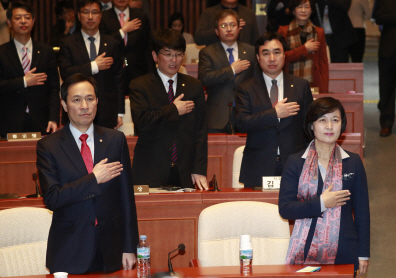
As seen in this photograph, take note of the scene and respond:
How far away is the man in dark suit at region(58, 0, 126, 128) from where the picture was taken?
4.61 metres

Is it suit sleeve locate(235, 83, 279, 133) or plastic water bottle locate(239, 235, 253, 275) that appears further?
suit sleeve locate(235, 83, 279, 133)

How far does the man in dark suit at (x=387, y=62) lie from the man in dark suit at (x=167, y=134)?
10.6 ft

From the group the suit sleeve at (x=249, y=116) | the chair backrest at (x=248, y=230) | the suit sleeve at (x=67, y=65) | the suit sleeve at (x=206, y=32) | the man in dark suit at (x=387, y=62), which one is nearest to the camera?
the chair backrest at (x=248, y=230)

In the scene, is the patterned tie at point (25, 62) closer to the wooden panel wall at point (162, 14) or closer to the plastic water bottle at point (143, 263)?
the plastic water bottle at point (143, 263)

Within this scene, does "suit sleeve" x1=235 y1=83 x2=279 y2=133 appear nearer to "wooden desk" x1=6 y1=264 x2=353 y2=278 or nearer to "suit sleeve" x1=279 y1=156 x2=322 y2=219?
"suit sleeve" x1=279 y1=156 x2=322 y2=219

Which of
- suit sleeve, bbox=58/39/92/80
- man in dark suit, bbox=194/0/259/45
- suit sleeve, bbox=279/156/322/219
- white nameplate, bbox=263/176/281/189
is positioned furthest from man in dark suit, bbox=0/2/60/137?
suit sleeve, bbox=279/156/322/219

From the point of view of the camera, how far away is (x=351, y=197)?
2.65m

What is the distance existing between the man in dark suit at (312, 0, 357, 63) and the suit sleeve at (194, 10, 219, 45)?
5.11 ft

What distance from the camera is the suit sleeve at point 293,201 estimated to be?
2533mm

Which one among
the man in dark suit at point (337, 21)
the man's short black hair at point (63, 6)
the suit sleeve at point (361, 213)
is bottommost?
the suit sleeve at point (361, 213)

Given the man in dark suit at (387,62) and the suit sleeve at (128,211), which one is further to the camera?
the man in dark suit at (387,62)

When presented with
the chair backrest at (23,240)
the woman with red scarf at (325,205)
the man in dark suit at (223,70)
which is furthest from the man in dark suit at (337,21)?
the chair backrest at (23,240)

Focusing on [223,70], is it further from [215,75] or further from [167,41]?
[167,41]

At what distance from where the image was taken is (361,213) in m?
2.62
